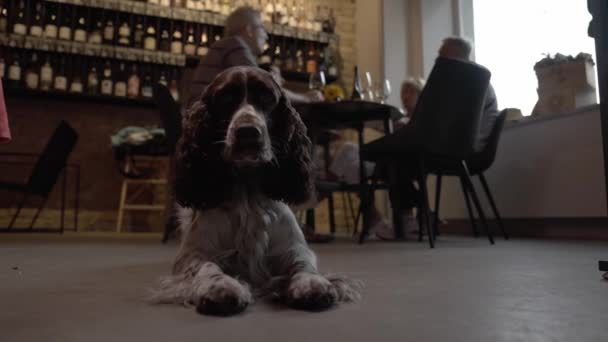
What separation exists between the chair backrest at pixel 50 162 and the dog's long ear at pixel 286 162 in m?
3.98

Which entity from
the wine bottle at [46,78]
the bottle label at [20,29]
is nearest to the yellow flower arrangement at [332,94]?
the wine bottle at [46,78]

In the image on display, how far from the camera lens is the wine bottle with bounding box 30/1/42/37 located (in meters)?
5.71

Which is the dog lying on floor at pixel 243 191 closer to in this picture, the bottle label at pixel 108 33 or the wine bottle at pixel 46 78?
the wine bottle at pixel 46 78

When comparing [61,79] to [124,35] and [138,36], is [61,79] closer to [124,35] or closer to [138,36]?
[124,35]

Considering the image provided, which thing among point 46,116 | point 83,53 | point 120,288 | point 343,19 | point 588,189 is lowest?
point 120,288

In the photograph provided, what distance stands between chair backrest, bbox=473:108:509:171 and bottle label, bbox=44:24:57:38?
4.58 metres

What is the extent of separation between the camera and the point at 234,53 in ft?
11.5

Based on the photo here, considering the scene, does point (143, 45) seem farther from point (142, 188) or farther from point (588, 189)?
point (588, 189)

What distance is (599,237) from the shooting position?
4.12 metres

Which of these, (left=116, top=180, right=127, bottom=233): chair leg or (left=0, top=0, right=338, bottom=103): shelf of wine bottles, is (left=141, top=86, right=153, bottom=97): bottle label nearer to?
(left=0, top=0, right=338, bottom=103): shelf of wine bottles

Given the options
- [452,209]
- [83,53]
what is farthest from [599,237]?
[83,53]

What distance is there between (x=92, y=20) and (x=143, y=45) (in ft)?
2.02

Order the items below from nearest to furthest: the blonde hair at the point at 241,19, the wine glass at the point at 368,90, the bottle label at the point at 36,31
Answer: the blonde hair at the point at 241,19, the wine glass at the point at 368,90, the bottle label at the point at 36,31

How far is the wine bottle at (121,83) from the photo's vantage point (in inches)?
236
